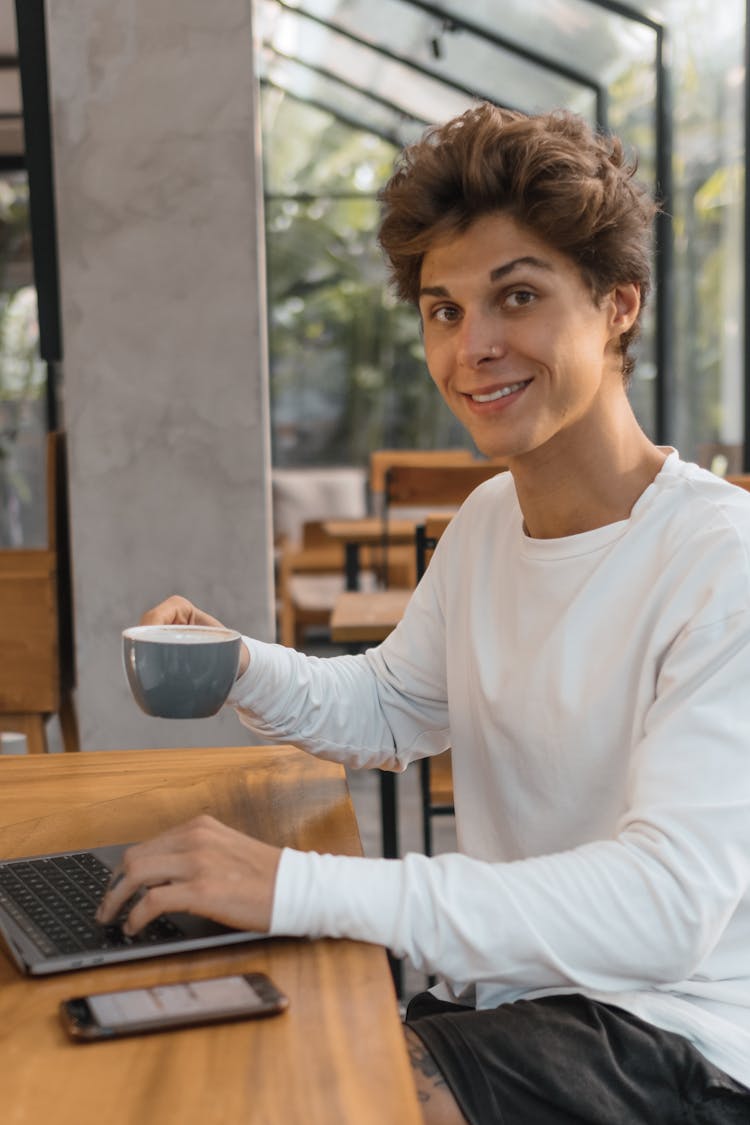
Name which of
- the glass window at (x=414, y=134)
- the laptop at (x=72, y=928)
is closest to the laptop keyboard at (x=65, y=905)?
the laptop at (x=72, y=928)

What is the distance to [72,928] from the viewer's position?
92 centimetres

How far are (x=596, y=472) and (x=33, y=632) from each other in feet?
5.17

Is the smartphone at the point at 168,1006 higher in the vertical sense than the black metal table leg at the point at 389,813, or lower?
higher

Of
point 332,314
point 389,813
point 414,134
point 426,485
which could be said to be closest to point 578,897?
point 389,813

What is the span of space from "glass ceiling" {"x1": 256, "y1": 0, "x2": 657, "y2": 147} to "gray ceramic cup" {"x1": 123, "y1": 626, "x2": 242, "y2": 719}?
16.0 feet

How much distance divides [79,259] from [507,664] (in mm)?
1536

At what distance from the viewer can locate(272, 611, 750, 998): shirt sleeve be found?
90 cm

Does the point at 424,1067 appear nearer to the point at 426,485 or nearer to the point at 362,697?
the point at 362,697

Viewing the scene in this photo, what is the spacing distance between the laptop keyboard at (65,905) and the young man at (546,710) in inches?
0.9

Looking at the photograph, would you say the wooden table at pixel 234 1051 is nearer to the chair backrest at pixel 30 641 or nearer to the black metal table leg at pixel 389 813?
the black metal table leg at pixel 389 813

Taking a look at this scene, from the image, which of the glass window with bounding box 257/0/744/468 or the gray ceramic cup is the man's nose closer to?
the gray ceramic cup

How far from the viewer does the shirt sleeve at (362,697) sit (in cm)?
139

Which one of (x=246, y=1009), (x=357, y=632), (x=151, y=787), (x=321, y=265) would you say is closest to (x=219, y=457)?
(x=357, y=632)

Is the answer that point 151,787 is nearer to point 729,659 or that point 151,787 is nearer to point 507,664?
point 507,664
